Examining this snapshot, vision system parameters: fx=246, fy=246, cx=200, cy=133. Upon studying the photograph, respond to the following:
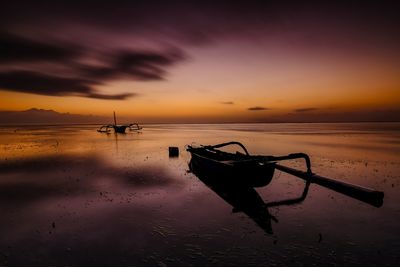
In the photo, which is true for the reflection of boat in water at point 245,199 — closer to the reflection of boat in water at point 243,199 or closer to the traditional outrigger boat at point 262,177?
the reflection of boat in water at point 243,199

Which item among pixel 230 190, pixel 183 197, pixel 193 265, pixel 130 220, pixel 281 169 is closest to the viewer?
pixel 193 265

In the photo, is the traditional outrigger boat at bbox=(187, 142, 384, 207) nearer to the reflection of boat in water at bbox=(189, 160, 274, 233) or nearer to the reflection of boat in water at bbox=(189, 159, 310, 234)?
the reflection of boat in water at bbox=(189, 159, 310, 234)

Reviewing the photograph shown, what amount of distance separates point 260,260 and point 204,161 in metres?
9.46

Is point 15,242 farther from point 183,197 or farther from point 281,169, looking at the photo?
point 281,169

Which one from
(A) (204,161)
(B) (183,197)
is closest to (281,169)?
(A) (204,161)

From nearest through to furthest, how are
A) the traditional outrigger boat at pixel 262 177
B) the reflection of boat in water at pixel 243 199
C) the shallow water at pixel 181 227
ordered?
the shallow water at pixel 181 227 → the reflection of boat in water at pixel 243 199 → the traditional outrigger boat at pixel 262 177

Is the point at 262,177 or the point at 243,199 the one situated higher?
the point at 262,177

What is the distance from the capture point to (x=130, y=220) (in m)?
9.48

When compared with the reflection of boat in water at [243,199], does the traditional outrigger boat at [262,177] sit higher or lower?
higher

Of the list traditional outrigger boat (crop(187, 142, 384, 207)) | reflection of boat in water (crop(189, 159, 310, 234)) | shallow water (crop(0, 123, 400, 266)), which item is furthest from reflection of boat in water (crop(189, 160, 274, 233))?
traditional outrigger boat (crop(187, 142, 384, 207))

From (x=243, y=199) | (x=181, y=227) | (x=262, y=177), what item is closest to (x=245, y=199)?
(x=243, y=199)

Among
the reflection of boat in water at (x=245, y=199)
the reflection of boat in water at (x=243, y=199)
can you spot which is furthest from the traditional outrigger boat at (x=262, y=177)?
the reflection of boat in water at (x=243, y=199)

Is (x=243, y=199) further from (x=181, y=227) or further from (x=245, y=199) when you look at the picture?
(x=181, y=227)

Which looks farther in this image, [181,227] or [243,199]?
[243,199]
